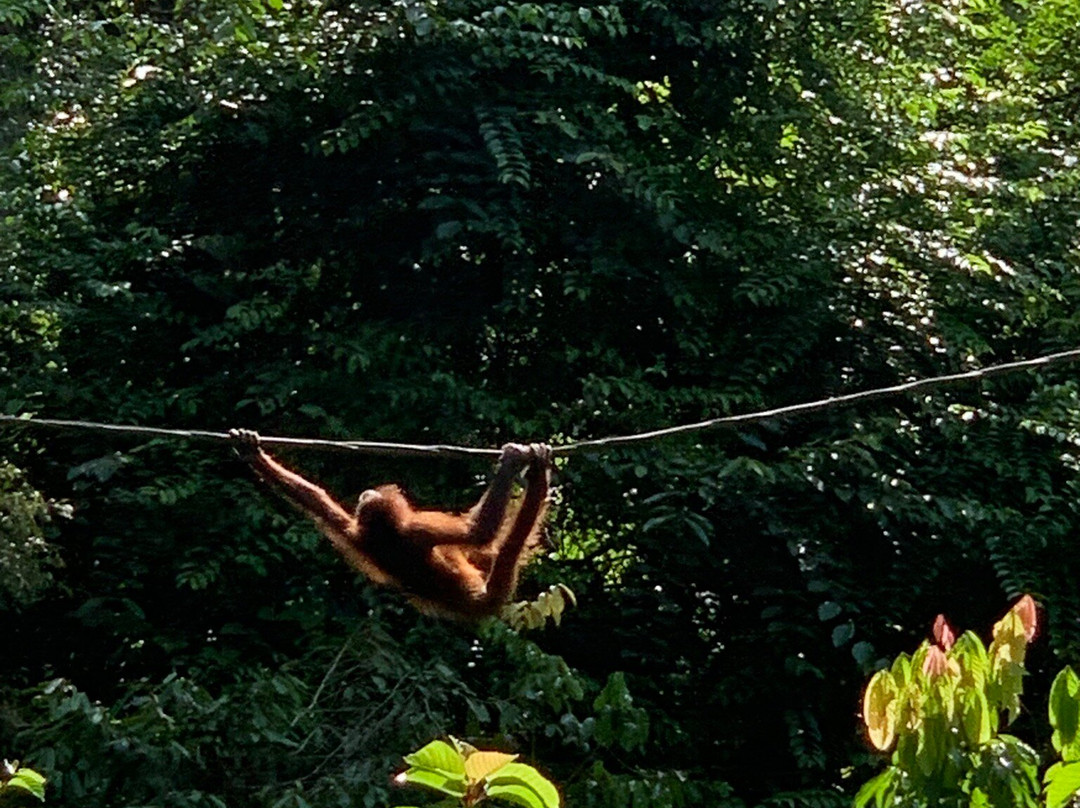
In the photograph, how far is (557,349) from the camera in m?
6.74

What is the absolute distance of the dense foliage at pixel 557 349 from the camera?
20.3 ft

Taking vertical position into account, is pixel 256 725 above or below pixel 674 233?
below

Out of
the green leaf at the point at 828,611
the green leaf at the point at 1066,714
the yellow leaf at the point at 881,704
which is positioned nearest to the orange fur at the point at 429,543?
the green leaf at the point at 828,611

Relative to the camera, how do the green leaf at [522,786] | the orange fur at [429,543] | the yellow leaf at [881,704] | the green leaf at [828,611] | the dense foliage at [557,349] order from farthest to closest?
1. the dense foliage at [557,349]
2. the green leaf at [828,611]
3. the orange fur at [429,543]
4. the yellow leaf at [881,704]
5. the green leaf at [522,786]

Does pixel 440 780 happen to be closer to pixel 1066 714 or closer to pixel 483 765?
pixel 483 765

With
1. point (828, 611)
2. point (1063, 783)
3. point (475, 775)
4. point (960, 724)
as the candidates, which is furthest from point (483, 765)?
point (828, 611)

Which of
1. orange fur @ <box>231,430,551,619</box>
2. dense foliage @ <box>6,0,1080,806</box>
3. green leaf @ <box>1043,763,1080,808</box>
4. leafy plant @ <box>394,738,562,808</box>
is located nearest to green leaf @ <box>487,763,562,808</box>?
leafy plant @ <box>394,738,562,808</box>

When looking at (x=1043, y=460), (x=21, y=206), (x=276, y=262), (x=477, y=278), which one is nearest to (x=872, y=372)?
(x=1043, y=460)

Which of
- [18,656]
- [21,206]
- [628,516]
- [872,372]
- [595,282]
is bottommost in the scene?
[18,656]

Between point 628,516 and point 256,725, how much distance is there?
1915 mm

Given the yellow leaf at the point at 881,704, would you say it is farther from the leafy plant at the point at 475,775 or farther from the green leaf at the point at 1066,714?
the leafy plant at the point at 475,775

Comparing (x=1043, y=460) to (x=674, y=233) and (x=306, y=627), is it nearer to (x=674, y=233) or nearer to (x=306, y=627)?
(x=674, y=233)

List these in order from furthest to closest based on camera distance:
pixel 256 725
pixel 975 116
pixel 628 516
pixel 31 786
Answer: pixel 975 116 < pixel 628 516 < pixel 256 725 < pixel 31 786

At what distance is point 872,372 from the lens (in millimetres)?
6738
